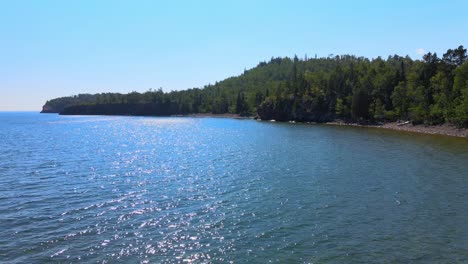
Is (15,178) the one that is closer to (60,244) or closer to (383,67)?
(60,244)

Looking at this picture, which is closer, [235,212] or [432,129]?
[235,212]

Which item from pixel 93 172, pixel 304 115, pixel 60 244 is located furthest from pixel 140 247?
pixel 304 115

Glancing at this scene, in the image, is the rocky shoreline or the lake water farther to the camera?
the rocky shoreline

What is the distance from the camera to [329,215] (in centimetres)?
2700

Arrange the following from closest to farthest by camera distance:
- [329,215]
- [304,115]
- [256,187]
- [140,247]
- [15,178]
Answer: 1. [140,247]
2. [329,215]
3. [256,187]
4. [15,178]
5. [304,115]

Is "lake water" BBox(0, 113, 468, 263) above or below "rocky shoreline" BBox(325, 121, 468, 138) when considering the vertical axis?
below

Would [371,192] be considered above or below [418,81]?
below

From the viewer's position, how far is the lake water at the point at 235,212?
20062 millimetres

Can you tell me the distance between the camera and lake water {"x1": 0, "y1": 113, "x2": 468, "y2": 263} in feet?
65.8

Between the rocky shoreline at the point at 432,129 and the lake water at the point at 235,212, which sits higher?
the rocky shoreline at the point at 432,129

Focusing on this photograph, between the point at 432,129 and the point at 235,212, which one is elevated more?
the point at 432,129

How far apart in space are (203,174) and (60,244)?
24.0 metres

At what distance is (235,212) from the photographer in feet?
90.9

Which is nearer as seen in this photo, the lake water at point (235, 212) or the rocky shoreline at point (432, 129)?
the lake water at point (235, 212)
